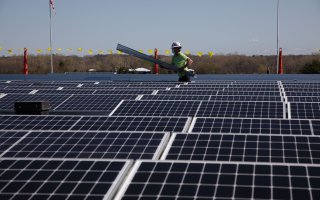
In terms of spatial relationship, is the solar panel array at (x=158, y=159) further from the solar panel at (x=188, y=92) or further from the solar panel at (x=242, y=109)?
the solar panel at (x=188, y=92)

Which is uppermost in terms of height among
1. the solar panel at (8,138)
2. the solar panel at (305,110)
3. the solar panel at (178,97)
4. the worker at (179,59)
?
the worker at (179,59)

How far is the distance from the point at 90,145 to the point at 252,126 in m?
2.68

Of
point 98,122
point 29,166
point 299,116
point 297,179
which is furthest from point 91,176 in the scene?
point 299,116

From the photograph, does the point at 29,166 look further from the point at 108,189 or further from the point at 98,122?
the point at 98,122

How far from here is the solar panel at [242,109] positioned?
408 inches

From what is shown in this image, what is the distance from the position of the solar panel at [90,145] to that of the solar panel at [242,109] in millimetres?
4172

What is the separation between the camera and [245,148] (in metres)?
5.78

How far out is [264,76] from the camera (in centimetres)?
2644

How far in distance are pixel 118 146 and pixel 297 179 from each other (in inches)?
93.1

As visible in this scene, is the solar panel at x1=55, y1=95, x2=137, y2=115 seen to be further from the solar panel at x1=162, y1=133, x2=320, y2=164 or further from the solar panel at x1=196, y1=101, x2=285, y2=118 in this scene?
the solar panel at x1=162, y1=133, x2=320, y2=164

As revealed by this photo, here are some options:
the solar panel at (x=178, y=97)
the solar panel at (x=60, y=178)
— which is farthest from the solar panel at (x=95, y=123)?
the solar panel at (x=178, y=97)

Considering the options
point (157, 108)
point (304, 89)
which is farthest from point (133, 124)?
point (304, 89)

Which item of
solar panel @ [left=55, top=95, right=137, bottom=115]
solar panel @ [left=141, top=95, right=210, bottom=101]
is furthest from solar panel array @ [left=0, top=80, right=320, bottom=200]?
solar panel @ [left=141, top=95, right=210, bottom=101]

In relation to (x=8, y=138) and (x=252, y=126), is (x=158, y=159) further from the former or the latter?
(x=252, y=126)
